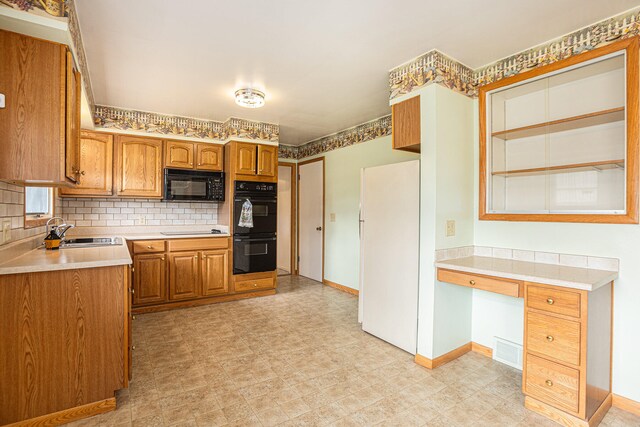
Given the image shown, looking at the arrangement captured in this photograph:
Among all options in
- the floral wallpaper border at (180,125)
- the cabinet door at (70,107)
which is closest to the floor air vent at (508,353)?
the cabinet door at (70,107)

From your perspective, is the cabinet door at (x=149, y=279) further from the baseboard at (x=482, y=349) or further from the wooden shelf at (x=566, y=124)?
the wooden shelf at (x=566, y=124)

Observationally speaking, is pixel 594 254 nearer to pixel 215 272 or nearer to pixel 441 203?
pixel 441 203

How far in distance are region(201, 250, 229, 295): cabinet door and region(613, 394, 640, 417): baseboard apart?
3812 millimetres

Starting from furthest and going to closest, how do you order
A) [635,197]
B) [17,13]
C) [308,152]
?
[308,152], [635,197], [17,13]

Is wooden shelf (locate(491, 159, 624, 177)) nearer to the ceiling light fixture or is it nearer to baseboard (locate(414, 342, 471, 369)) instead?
baseboard (locate(414, 342, 471, 369))

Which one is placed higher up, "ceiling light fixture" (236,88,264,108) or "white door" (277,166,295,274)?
"ceiling light fixture" (236,88,264,108)

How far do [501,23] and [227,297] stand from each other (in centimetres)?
401

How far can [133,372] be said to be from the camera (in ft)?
7.89

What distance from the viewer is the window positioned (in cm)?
263

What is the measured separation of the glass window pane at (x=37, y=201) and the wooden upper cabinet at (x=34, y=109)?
4.00 feet

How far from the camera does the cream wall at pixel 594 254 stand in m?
2.02

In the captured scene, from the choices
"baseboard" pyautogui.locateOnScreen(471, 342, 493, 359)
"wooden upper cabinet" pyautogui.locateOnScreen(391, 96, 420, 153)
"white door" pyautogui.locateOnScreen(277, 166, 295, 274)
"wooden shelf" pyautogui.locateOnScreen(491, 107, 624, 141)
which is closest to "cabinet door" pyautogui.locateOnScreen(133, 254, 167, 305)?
"white door" pyautogui.locateOnScreen(277, 166, 295, 274)

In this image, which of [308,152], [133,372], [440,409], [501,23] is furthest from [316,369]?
[308,152]

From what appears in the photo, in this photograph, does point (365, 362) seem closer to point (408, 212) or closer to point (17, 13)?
point (408, 212)
